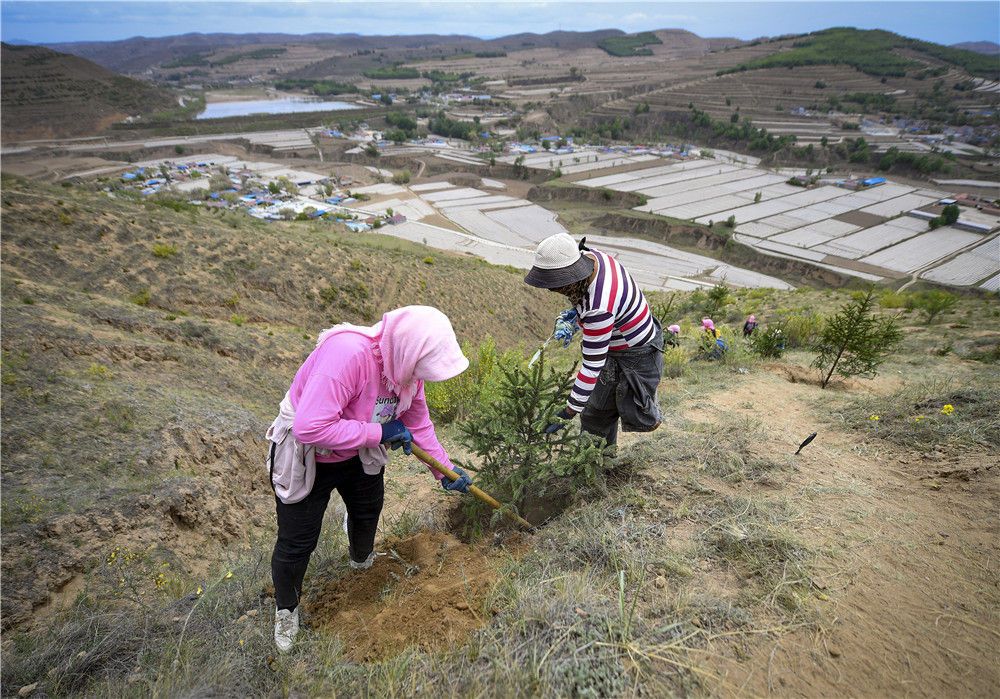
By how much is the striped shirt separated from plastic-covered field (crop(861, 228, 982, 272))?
42.7m

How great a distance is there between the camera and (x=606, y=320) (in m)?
3.28

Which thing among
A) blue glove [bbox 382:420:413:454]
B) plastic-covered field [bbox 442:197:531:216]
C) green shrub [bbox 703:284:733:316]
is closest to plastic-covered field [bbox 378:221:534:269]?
plastic-covered field [bbox 442:197:531:216]

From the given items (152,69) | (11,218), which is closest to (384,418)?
(11,218)

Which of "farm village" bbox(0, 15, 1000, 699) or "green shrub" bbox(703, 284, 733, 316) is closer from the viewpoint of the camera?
"farm village" bbox(0, 15, 1000, 699)

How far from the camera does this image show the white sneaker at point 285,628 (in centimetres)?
274

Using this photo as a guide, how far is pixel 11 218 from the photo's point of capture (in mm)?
11875

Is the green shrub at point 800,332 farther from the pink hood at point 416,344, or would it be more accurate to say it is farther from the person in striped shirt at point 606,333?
the pink hood at point 416,344

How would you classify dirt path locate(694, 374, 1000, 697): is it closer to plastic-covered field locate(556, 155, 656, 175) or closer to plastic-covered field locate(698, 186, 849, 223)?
plastic-covered field locate(698, 186, 849, 223)

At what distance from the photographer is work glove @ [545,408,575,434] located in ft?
11.8

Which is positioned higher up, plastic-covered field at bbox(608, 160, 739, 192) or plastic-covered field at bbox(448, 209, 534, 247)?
plastic-covered field at bbox(608, 160, 739, 192)

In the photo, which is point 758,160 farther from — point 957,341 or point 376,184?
point 957,341

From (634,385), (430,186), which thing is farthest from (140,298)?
(430,186)

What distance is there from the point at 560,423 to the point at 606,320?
0.90 m

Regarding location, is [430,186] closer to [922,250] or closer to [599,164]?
[599,164]
